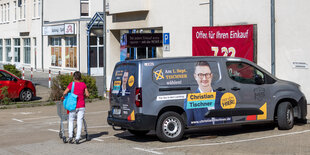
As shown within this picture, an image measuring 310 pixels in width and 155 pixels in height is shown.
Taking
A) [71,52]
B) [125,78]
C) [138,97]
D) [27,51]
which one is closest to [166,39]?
[125,78]

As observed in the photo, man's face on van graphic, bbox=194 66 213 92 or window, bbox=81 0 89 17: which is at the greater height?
window, bbox=81 0 89 17

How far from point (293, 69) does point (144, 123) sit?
8.29 metres

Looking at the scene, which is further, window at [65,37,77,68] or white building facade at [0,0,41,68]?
white building facade at [0,0,41,68]

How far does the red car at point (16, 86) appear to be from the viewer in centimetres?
2158

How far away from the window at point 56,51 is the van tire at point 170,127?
33765 mm

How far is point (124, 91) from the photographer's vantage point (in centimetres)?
1168

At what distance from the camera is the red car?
70.8ft

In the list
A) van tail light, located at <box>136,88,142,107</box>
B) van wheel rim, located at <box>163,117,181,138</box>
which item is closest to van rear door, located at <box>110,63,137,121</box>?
van tail light, located at <box>136,88,142,107</box>

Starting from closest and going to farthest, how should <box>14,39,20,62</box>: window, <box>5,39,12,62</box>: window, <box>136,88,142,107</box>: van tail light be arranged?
1. <box>136,88,142,107</box>: van tail light
2. <box>14,39,20,62</box>: window
3. <box>5,39,12,62</box>: window

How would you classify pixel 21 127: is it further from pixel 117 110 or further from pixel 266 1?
pixel 266 1

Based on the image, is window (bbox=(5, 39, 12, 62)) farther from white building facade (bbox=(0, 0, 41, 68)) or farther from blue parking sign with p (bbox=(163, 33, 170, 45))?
blue parking sign with p (bbox=(163, 33, 170, 45))

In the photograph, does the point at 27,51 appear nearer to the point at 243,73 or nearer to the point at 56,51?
the point at 56,51

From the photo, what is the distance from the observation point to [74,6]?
42906mm

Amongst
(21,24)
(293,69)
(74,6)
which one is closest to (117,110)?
(293,69)
